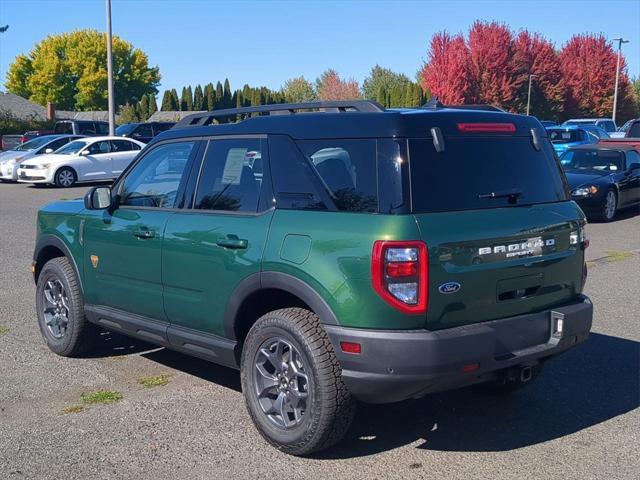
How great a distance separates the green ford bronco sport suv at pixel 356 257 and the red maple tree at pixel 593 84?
69.5m

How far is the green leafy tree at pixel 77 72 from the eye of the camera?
95.4m

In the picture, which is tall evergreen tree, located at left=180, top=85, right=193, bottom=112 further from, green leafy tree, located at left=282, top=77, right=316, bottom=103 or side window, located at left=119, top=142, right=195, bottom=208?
side window, located at left=119, top=142, right=195, bottom=208

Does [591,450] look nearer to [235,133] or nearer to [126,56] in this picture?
[235,133]

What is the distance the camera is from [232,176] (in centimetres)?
489

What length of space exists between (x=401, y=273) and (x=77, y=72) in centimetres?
10017

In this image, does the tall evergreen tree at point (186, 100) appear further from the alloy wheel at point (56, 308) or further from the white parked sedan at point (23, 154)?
the alloy wheel at point (56, 308)

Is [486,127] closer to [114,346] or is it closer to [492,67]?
[114,346]

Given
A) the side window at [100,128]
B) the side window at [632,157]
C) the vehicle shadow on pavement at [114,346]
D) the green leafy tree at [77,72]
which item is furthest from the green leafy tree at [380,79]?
the vehicle shadow on pavement at [114,346]

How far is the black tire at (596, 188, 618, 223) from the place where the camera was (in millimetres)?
15281

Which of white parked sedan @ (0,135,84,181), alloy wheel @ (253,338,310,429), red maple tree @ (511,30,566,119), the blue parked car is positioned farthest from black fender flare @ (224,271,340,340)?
red maple tree @ (511,30,566,119)

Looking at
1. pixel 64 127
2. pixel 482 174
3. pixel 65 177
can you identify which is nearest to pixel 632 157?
pixel 482 174

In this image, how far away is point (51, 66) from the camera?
9606 centimetres

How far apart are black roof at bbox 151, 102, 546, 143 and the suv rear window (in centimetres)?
10

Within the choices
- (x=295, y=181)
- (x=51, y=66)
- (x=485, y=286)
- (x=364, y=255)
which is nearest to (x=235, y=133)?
(x=295, y=181)
